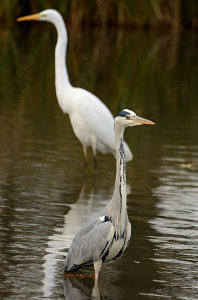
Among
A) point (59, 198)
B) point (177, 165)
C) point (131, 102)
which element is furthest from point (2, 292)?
point (131, 102)

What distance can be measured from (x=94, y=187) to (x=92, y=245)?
340cm

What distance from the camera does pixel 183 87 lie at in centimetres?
1772

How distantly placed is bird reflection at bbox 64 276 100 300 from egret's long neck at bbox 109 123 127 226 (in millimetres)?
481

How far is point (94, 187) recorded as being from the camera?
29.1 feet

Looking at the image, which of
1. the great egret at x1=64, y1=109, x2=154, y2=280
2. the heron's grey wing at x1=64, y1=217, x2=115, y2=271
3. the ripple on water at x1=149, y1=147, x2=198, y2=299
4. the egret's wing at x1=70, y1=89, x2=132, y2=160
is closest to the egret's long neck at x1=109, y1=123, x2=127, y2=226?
the great egret at x1=64, y1=109, x2=154, y2=280

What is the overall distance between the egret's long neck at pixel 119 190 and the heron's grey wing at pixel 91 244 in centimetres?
10

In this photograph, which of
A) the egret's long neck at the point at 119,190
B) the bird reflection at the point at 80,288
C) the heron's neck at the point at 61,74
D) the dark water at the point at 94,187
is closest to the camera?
the bird reflection at the point at 80,288

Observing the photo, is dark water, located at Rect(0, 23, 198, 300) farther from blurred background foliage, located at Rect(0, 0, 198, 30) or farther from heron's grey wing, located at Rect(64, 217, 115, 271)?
blurred background foliage, located at Rect(0, 0, 198, 30)

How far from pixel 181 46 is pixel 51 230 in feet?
68.1

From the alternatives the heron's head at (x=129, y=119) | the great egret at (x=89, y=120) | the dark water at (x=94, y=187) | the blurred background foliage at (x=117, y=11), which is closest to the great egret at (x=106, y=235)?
the heron's head at (x=129, y=119)

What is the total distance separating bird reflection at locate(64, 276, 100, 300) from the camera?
5465 millimetres

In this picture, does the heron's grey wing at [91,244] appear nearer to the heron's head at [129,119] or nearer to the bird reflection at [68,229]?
the bird reflection at [68,229]

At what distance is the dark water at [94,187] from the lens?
19.0 ft

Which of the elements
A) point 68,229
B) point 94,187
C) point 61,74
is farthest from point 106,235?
point 61,74
